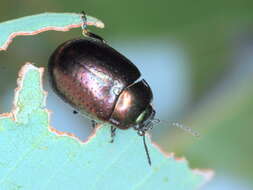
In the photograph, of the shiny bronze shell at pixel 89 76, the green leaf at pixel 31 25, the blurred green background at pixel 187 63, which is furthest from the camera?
the blurred green background at pixel 187 63

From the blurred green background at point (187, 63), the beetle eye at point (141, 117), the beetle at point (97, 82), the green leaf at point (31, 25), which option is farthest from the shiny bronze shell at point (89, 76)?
the blurred green background at point (187, 63)

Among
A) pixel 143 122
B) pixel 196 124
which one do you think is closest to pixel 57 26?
pixel 143 122

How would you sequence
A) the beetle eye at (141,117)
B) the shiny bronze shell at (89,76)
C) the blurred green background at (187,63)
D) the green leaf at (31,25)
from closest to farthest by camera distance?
the green leaf at (31,25) < the shiny bronze shell at (89,76) < the beetle eye at (141,117) < the blurred green background at (187,63)

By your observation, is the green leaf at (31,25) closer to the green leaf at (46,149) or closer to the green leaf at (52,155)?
the green leaf at (46,149)

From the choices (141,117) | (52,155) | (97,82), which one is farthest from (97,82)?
(52,155)

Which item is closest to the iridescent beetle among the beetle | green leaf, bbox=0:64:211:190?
the beetle

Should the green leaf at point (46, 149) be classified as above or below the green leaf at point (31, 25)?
below

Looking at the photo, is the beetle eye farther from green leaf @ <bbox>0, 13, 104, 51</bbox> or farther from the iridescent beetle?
green leaf @ <bbox>0, 13, 104, 51</bbox>

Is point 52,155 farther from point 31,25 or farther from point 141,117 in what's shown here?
point 141,117
